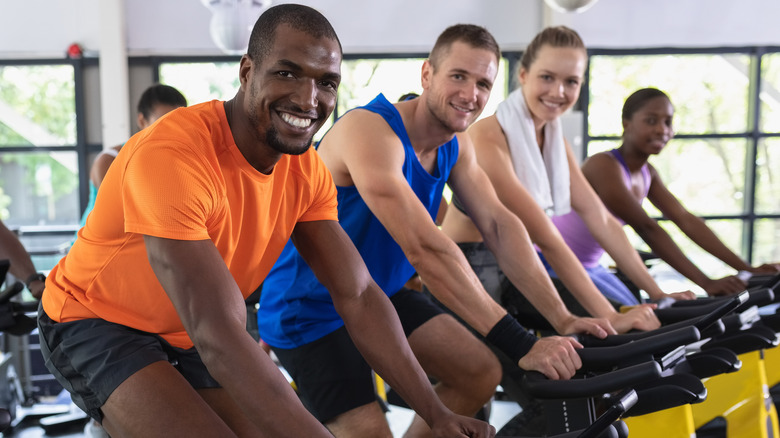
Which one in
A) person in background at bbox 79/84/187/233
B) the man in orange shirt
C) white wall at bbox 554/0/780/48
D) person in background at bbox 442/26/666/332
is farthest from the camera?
white wall at bbox 554/0/780/48

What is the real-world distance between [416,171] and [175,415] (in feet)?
3.18

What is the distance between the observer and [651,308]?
185cm

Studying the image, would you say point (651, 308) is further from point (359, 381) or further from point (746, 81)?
point (746, 81)

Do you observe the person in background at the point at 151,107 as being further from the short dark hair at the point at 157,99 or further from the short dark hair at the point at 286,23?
the short dark hair at the point at 286,23

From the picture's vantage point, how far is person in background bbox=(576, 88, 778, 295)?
113 inches

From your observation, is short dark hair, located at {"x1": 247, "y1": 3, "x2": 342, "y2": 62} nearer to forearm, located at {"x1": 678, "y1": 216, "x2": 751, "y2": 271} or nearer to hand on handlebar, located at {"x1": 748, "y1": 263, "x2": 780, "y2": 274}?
hand on handlebar, located at {"x1": 748, "y1": 263, "x2": 780, "y2": 274}

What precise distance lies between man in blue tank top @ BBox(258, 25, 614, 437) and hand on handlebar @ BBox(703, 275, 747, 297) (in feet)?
3.10

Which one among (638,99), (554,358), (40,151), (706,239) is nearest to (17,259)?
(554,358)

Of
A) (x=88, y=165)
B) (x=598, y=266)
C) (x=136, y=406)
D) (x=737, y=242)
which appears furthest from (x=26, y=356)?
(x=737, y=242)

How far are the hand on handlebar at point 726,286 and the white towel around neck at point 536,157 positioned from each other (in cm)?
58

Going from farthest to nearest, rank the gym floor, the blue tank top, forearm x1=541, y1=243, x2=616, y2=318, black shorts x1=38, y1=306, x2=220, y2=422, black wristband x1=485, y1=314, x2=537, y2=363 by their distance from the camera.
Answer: the gym floor, forearm x1=541, y1=243, x2=616, y2=318, the blue tank top, black wristband x1=485, y1=314, x2=537, y2=363, black shorts x1=38, y1=306, x2=220, y2=422

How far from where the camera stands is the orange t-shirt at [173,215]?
1.13 metres

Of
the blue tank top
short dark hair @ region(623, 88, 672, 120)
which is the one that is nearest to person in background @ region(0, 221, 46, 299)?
the blue tank top

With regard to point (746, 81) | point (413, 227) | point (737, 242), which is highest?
point (746, 81)
